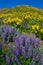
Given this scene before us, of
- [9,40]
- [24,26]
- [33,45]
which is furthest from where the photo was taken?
[24,26]

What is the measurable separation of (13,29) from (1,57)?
195 cm

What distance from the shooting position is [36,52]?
4.41 meters

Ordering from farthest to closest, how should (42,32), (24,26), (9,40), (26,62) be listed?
(24,26), (42,32), (9,40), (26,62)

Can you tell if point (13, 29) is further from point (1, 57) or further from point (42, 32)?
point (1, 57)

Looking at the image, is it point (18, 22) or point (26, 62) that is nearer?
point (26, 62)

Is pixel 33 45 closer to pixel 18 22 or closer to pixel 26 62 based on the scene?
pixel 26 62

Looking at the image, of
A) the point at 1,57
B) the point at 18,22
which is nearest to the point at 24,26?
the point at 18,22

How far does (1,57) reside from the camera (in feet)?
15.3

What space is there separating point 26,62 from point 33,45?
0.40m

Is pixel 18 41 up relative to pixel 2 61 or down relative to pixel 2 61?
up

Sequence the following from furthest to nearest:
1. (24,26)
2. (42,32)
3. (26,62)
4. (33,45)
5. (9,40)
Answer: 1. (24,26)
2. (42,32)
3. (9,40)
4. (33,45)
5. (26,62)

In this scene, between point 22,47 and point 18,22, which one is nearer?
point 22,47

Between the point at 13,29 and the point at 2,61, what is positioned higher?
the point at 13,29

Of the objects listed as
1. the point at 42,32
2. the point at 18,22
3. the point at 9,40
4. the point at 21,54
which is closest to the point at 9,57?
the point at 21,54
